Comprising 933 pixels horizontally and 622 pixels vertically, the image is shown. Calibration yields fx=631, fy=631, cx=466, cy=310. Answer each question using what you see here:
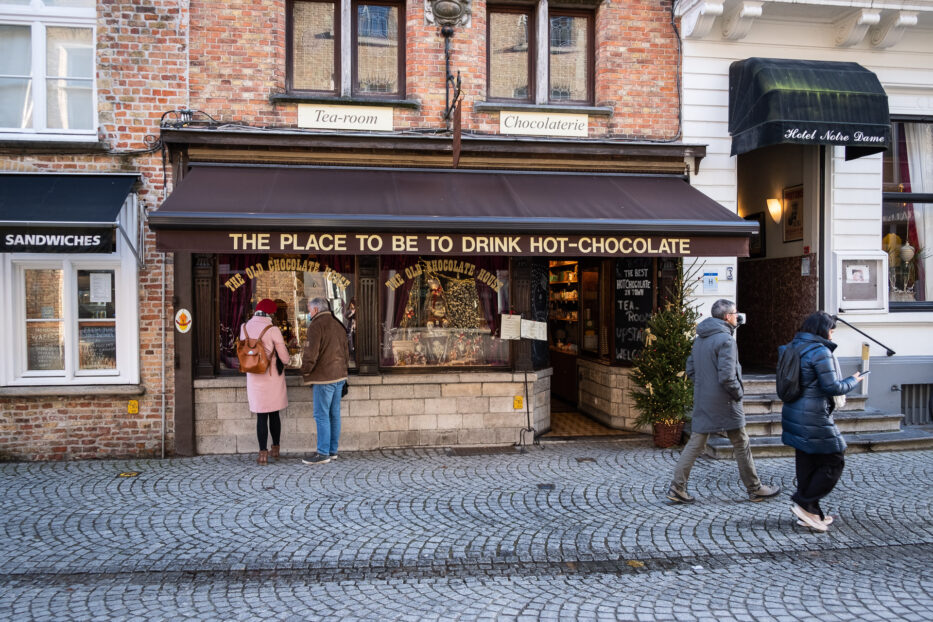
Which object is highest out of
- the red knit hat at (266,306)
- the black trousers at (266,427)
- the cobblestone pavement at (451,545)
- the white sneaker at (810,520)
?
the red knit hat at (266,306)

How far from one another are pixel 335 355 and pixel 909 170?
28.8 ft

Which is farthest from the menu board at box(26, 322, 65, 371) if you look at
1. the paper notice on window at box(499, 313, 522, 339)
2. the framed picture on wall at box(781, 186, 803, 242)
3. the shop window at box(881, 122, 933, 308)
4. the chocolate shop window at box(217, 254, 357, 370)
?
the shop window at box(881, 122, 933, 308)

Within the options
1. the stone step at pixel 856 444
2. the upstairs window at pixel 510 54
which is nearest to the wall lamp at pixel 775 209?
the stone step at pixel 856 444

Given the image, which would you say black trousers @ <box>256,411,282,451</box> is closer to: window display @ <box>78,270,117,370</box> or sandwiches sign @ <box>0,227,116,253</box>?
window display @ <box>78,270,117,370</box>

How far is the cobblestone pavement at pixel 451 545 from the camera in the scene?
13.5ft

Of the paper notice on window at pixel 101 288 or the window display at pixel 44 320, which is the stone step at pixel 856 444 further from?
the window display at pixel 44 320

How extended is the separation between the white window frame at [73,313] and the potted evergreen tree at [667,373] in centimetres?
632

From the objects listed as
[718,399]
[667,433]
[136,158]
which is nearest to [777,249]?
[667,433]

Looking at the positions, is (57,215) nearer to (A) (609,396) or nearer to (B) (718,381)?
(B) (718,381)

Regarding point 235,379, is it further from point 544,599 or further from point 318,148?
point 544,599

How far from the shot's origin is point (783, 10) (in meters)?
8.49

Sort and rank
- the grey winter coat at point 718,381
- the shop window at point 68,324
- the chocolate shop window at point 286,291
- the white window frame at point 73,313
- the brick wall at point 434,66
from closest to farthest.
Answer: the grey winter coat at point 718,381 < the white window frame at point 73,313 < the shop window at point 68,324 < the brick wall at point 434,66 < the chocolate shop window at point 286,291

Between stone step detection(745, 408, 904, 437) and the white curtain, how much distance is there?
2.32 m

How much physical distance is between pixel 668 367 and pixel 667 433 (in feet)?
2.82
